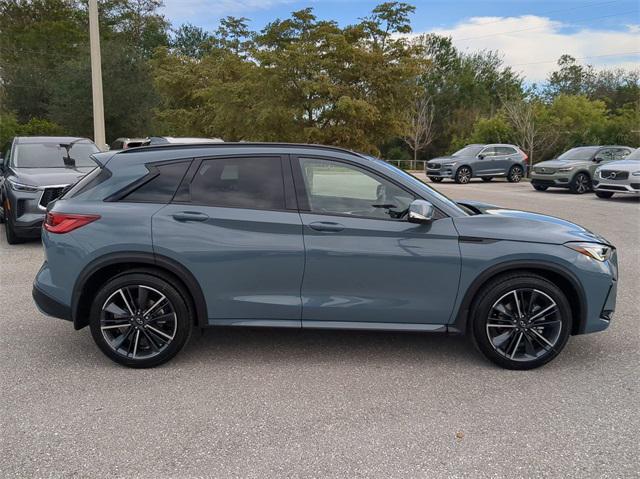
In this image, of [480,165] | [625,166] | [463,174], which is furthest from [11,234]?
[480,165]

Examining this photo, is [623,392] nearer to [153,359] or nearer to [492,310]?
[492,310]

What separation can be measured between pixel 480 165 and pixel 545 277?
2038 centimetres

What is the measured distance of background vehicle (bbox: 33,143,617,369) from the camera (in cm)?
386

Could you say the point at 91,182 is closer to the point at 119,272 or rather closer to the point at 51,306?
the point at 119,272

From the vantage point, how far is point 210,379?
3830 mm

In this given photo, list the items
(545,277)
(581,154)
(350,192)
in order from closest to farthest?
(545,277) → (350,192) → (581,154)

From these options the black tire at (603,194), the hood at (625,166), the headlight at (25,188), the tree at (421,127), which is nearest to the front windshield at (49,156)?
the headlight at (25,188)

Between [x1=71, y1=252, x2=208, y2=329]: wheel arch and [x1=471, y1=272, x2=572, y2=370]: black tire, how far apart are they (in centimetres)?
204

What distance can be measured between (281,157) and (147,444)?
219 cm

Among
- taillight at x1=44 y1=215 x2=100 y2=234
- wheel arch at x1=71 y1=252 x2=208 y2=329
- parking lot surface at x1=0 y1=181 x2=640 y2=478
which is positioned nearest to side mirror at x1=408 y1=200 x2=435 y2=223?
parking lot surface at x1=0 y1=181 x2=640 y2=478

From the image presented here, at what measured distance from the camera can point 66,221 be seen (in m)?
3.93

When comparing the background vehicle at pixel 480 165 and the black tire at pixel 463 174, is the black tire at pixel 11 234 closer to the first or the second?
the background vehicle at pixel 480 165

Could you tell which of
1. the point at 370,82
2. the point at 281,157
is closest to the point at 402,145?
the point at 370,82

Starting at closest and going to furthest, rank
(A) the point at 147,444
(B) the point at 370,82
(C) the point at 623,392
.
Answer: (A) the point at 147,444, (C) the point at 623,392, (B) the point at 370,82
